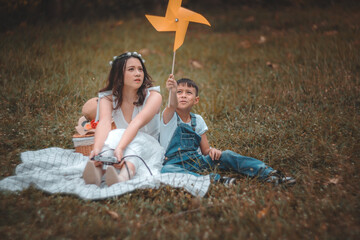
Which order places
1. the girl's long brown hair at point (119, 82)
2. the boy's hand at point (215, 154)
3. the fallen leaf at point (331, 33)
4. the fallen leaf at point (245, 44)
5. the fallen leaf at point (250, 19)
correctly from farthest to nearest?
the fallen leaf at point (250, 19) → the fallen leaf at point (245, 44) → the fallen leaf at point (331, 33) → the girl's long brown hair at point (119, 82) → the boy's hand at point (215, 154)

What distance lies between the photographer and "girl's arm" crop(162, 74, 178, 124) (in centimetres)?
265

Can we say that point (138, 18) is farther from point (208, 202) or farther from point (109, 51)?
point (208, 202)

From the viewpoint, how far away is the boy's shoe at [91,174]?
2.40 metres

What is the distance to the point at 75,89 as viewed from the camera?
14.4 feet

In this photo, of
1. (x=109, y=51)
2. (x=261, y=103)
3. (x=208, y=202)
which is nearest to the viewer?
(x=208, y=202)

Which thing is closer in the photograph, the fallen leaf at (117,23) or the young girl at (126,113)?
the young girl at (126,113)

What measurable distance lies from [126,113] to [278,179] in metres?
1.51

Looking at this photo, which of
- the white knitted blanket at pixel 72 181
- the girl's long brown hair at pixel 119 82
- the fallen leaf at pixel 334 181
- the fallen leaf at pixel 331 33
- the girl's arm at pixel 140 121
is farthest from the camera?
the fallen leaf at pixel 331 33

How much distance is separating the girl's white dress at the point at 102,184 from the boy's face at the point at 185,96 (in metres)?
0.24

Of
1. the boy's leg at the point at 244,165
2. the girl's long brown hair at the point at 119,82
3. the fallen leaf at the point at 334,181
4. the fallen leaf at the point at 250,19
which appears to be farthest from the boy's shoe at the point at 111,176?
the fallen leaf at the point at 250,19

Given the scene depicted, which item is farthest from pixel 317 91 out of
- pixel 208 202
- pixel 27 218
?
pixel 27 218

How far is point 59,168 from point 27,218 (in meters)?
0.75

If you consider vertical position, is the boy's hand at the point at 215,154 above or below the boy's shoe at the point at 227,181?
above

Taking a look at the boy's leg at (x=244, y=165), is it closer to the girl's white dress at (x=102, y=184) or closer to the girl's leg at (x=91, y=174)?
the girl's white dress at (x=102, y=184)
